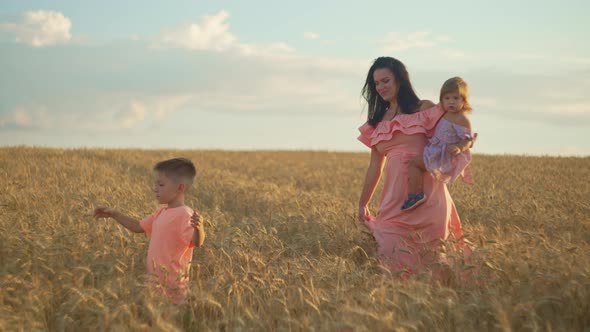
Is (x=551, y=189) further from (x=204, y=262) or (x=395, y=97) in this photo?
(x=204, y=262)

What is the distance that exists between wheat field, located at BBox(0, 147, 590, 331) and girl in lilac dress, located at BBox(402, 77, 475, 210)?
0.67 meters

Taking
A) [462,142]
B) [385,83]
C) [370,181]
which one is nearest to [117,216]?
[370,181]

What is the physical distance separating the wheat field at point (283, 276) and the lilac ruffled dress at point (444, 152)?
0.65 m

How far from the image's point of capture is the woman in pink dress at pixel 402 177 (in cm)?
489

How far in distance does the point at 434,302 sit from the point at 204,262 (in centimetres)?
214

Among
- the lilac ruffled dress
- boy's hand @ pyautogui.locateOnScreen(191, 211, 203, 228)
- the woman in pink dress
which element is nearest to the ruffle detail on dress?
the woman in pink dress

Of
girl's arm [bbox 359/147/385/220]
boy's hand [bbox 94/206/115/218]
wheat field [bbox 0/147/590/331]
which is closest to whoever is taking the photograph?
wheat field [bbox 0/147/590/331]

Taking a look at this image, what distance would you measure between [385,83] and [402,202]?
3.77 ft

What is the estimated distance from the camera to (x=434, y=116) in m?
4.96

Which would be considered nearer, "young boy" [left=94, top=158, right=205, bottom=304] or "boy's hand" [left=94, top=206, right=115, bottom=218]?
"young boy" [left=94, top=158, right=205, bottom=304]

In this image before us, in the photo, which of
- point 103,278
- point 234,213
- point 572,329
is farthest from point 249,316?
point 234,213

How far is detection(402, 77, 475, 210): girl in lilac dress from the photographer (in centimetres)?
471

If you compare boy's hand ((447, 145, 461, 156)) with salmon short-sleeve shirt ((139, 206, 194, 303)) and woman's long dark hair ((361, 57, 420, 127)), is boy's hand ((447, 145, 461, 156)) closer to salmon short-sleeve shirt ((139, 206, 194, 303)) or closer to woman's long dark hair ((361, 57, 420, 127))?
woman's long dark hair ((361, 57, 420, 127))

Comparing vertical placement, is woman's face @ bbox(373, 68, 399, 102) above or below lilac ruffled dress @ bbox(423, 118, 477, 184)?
above
